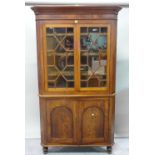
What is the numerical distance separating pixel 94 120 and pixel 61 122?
1.25ft

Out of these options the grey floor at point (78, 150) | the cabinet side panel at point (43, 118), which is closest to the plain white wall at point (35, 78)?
the grey floor at point (78, 150)

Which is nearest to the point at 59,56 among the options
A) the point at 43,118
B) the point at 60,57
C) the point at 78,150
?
the point at 60,57

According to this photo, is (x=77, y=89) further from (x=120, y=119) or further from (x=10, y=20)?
(x=10, y=20)

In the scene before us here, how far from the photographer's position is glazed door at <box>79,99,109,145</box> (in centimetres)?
271

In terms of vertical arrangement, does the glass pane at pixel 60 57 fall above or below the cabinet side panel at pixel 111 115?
above

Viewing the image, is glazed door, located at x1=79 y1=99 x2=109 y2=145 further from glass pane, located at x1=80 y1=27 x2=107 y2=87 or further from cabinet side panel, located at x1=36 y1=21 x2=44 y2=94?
cabinet side panel, located at x1=36 y1=21 x2=44 y2=94

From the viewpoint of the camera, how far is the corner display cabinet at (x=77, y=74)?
2570 mm

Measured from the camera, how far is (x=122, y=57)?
3.19 meters

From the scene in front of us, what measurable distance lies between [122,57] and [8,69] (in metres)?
2.56

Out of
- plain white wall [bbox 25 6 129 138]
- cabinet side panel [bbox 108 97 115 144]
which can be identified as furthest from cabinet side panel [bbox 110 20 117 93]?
plain white wall [bbox 25 6 129 138]

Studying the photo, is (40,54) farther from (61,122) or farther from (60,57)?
(61,122)

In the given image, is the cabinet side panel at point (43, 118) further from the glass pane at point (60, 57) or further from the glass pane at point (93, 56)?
the glass pane at point (93, 56)

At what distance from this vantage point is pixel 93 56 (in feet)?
8.85
